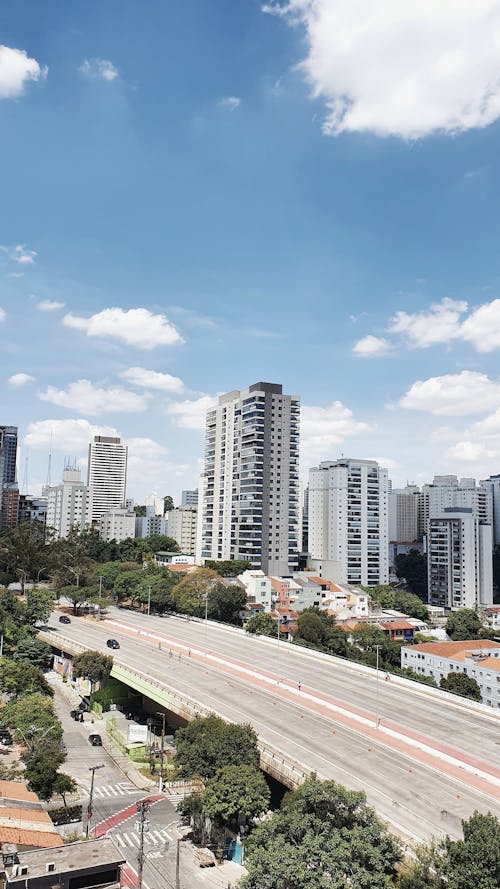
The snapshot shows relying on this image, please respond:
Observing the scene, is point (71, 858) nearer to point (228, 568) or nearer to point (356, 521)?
point (228, 568)

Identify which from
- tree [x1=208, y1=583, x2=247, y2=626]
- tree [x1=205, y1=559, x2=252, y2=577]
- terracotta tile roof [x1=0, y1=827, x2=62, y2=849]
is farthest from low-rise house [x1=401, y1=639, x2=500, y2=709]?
terracotta tile roof [x1=0, y1=827, x2=62, y2=849]

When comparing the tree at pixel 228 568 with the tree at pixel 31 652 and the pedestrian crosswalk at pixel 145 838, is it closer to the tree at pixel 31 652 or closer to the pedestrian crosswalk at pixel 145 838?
the tree at pixel 31 652

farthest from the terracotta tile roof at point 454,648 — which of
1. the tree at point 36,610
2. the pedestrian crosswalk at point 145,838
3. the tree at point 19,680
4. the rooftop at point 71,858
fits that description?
the rooftop at point 71,858

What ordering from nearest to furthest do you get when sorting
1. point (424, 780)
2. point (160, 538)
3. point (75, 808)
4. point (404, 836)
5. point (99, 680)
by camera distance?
point (404, 836) → point (424, 780) → point (75, 808) → point (99, 680) → point (160, 538)

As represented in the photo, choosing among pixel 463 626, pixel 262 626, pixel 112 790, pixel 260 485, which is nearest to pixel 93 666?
pixel 112 790

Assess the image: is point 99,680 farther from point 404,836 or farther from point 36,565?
point 36,565

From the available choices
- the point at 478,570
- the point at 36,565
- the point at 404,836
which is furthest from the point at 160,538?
the point at 404,836

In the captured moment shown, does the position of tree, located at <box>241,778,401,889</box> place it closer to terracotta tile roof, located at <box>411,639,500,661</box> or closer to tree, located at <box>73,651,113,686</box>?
tree, located at <box>73,651,113,686</box>
